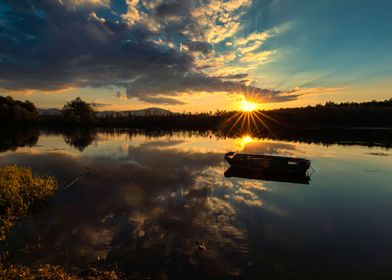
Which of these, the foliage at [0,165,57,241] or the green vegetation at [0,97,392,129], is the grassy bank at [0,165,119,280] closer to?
→ the foliage at [0,165,57,241]

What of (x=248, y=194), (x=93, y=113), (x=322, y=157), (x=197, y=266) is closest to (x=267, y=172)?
(x=248, y=194)

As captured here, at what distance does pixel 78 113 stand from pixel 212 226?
384ft

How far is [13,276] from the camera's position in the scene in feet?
23.0

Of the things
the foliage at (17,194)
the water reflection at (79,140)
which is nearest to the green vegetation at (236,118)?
the water reflection at (79,140)

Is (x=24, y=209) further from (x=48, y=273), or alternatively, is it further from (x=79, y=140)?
(x=79, y=140)

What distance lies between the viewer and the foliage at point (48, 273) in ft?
23.2

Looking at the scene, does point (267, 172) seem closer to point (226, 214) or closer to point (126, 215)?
point (226, 214)

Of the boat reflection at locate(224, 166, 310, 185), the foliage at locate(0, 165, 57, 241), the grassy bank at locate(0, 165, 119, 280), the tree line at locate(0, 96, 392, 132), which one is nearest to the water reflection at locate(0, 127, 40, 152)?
the foliage at locate(0, 165, 57, 241)

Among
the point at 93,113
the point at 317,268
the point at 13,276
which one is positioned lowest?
the point at 317,268

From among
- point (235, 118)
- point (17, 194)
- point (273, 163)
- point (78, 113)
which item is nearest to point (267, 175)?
point (273, 163)

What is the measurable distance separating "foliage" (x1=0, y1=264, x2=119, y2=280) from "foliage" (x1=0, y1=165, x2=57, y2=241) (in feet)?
11.1

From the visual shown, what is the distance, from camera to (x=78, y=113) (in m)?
113

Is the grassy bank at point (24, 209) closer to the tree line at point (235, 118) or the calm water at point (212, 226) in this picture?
the calm water at point (212, 226)

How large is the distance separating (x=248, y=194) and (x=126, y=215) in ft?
28.2
